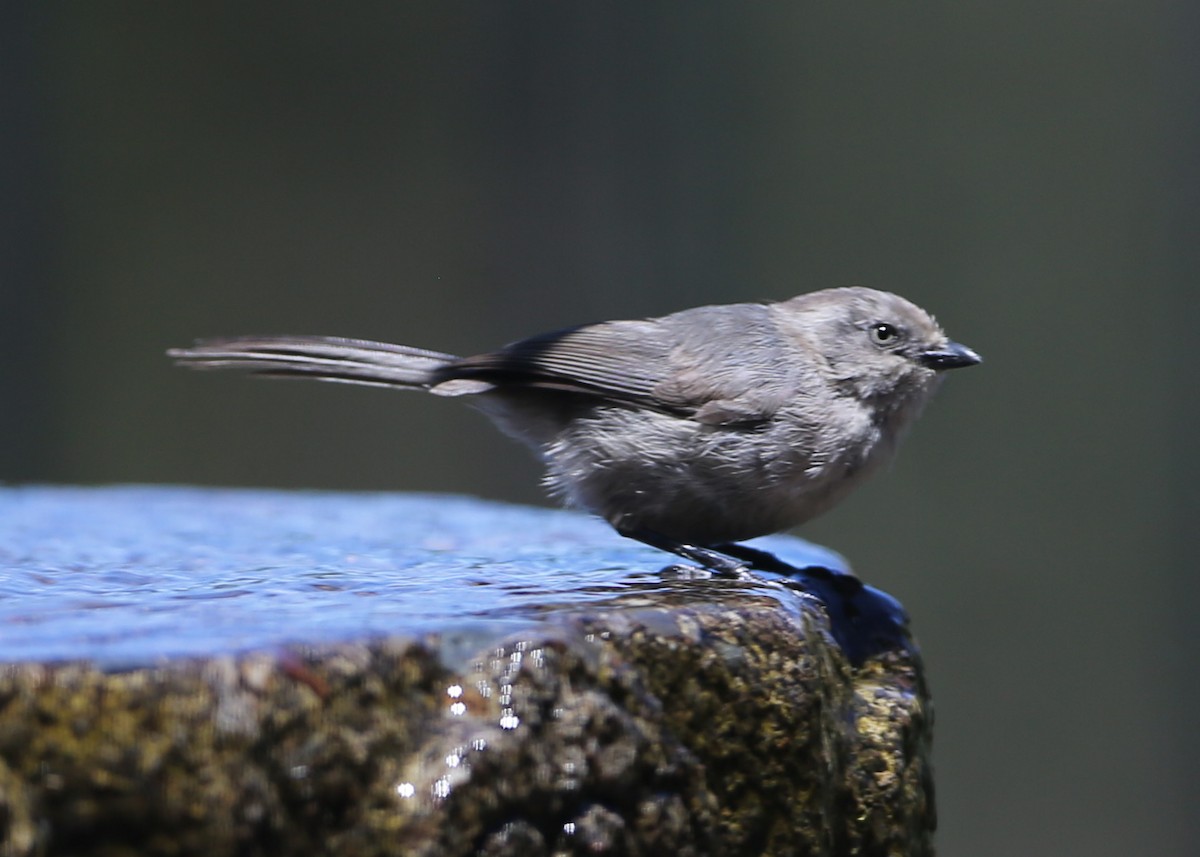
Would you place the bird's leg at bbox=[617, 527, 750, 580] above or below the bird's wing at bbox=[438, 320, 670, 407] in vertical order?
below

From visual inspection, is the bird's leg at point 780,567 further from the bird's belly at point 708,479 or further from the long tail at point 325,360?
the long tail at point 325,360

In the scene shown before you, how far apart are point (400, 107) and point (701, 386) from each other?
6.88 meters

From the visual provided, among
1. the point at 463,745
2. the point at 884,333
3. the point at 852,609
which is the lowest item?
the point at 852,609

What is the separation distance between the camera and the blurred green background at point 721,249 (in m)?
8.36

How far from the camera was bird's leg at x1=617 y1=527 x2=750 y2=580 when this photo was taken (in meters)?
2.89

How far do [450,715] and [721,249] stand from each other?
7.28m

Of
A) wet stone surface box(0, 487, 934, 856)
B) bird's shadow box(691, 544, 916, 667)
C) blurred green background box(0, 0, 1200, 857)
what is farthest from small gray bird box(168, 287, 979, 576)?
blurred green background box(0, 0, 1200, 857)

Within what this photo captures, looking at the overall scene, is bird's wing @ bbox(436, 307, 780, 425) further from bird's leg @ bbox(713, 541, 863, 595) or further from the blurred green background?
the blurred green background

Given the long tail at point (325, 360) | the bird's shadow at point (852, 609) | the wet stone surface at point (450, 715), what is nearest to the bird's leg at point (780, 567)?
the bird's shadow at point (852, 609)

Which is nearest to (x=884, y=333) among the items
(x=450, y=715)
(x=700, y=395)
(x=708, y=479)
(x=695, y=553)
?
(x=700, y=395)

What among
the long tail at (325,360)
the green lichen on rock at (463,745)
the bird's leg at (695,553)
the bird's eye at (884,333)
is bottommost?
the bird's leg at (695,553)

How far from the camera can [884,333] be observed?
3465mm

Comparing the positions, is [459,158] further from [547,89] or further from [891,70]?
[891,70]

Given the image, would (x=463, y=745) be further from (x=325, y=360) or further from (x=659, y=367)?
(x=325, y=360)
